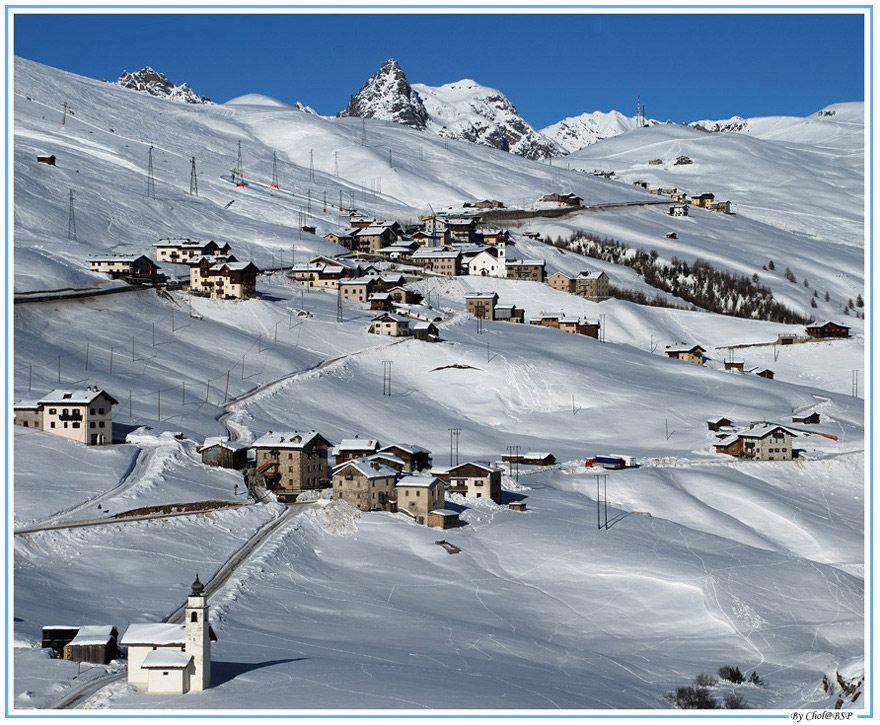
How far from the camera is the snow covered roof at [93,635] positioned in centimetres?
3488

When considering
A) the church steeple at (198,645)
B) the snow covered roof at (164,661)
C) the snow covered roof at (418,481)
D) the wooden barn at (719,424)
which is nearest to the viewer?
the snow covered roof at (164,661)

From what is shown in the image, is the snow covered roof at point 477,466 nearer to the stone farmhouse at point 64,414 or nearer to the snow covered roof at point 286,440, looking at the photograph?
the snow covered roof at point 286,440

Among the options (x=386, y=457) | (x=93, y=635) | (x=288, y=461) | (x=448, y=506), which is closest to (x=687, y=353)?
(x=386, y=457)

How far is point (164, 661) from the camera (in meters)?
32.1

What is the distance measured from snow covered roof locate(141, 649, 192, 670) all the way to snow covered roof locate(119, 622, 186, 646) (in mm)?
728

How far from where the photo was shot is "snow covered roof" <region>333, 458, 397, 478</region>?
6266 cm

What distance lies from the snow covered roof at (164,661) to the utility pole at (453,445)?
44.1m

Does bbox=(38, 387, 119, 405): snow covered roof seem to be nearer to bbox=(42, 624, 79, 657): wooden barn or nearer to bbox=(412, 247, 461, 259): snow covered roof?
bbox=(42, 624, 79, 657): wooden barn

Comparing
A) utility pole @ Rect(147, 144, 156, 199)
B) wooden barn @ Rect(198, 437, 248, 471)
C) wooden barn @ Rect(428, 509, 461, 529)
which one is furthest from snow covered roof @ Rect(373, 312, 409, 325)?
utility pole @ Rect(147, 144, 156, 199)

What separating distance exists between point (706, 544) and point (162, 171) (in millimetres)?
146224

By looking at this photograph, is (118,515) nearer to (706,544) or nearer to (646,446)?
(706,544)

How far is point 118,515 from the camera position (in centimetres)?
5281

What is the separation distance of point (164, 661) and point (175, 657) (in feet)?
1.13

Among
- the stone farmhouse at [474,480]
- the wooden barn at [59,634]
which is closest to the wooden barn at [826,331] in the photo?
the stone farmhouse at [474,480]
